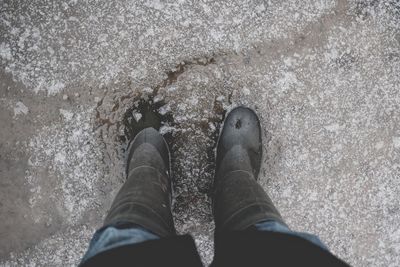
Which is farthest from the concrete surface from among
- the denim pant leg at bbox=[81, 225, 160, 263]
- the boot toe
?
the denim pant leg at bbox=[81, 225, 160, 263]

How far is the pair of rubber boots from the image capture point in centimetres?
102

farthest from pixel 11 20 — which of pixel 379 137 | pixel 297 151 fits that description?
pixel 379 137

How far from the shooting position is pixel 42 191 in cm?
144

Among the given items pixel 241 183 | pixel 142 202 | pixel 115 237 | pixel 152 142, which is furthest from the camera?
pixel 152 142

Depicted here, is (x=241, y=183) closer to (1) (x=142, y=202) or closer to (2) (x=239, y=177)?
(2) (x=239, y=177)

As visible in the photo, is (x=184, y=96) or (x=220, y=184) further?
(x=184, y=96)

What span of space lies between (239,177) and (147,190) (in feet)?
1.06

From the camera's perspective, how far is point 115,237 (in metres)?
0.94

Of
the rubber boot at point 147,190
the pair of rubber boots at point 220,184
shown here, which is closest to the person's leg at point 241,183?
the pair of rubber boots at point 220,184

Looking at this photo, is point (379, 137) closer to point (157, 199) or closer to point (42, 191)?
point (157, 199)

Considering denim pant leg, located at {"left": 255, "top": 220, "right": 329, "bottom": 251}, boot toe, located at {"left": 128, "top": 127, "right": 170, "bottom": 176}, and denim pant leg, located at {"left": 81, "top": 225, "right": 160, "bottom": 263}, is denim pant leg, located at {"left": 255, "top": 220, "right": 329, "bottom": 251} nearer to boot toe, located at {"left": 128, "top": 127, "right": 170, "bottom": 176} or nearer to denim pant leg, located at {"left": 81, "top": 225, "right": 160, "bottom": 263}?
denim pant leg, located at {"left": 81, "top": 225, "right": 160, "bottom": 263}

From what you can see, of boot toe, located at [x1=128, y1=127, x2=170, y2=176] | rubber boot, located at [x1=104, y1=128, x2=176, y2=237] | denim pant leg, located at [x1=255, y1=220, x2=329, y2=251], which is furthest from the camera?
boot toe, located at [x1=128, y1=127, x2=170, y2=176]

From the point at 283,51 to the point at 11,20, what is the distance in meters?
1.11

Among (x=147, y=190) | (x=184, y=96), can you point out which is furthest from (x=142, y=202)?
(x=184, y=96)
